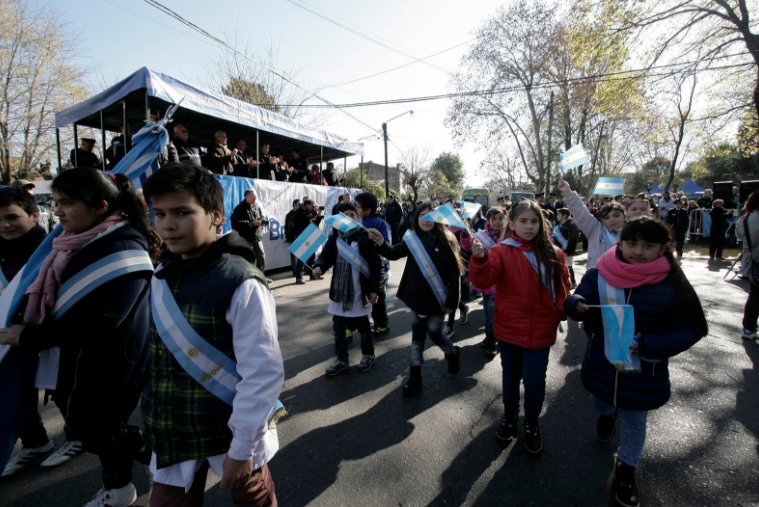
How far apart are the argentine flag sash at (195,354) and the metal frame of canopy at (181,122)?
608 cm

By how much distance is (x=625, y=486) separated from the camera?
2.09 m

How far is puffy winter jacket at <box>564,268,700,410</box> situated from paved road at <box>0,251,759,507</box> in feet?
1.92

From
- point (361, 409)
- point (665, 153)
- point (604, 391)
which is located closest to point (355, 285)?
point (361, 409)

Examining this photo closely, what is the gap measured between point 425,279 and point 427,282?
34 millimetres

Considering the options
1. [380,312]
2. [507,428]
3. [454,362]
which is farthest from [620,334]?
[380,312]

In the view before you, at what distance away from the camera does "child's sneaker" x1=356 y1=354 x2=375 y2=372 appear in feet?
12.3

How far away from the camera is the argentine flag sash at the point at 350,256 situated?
3.76 m

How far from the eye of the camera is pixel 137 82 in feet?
20.2

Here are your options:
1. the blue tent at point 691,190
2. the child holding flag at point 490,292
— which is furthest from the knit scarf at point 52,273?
the blue tent at point 691,190

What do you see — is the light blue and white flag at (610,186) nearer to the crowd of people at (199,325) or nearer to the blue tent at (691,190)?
the crowd of people at (199,325)

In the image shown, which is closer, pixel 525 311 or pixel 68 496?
pixel 68 496

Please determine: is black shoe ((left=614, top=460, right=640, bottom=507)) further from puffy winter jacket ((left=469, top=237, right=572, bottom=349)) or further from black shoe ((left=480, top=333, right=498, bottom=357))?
black shoe ((left=480, top=333, right=498, bottom=357))

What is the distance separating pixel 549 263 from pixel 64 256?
113 inches

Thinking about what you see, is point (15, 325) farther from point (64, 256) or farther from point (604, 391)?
point (604, 391)
